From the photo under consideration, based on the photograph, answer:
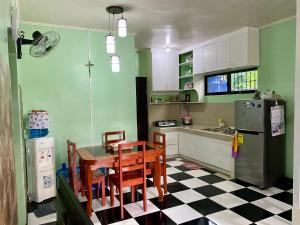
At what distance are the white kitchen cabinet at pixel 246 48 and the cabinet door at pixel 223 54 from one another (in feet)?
0.59

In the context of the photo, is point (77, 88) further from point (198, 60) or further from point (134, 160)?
point (198, 60)

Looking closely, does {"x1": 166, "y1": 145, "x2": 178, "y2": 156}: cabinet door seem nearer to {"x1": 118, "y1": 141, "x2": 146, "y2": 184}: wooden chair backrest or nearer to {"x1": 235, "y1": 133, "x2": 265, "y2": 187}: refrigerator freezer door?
{"x1": 235, "y1": 133, "x2": 265, "y2": 187}: refrigerator freezer door

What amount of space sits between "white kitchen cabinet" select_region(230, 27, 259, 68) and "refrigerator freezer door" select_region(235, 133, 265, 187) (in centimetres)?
128

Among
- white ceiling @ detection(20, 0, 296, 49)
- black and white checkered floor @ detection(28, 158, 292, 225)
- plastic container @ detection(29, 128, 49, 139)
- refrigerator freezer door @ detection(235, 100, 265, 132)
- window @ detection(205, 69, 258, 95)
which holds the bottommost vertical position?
black and white checkered floor @ detection(28, 158, 292, 225)

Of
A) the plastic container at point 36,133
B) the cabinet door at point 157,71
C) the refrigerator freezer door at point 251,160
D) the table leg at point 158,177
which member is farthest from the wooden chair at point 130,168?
the cabinet door at point 157,71

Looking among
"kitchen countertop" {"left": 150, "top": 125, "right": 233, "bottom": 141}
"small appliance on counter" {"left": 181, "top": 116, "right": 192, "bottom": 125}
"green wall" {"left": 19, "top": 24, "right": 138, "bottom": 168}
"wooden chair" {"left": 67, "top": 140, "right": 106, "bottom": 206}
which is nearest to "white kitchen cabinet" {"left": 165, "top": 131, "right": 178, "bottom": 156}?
"kitchen countertop" {"left": 150, "top": 125, "right": 233, "bottom": 141}

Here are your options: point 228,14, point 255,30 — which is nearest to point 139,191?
point 228,14

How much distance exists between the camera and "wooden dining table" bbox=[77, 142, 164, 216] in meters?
2.67

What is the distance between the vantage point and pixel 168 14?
3166 millimetres

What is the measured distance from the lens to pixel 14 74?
2076 millimetres

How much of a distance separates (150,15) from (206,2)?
31.6 inches

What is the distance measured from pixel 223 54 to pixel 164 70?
5.27 ft

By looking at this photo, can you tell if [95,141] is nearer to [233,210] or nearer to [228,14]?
[233,210]

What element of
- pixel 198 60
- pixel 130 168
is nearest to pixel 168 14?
pixel 198 60
